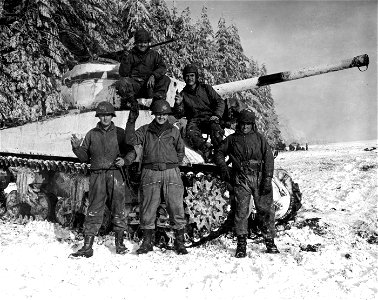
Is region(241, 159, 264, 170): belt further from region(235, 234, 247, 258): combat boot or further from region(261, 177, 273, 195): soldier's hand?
region(235, 234, 247, 258): combat boot

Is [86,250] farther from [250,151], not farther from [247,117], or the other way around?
[247,117]

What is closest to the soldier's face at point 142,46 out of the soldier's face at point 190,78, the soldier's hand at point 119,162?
the soldier's face at point 190,78

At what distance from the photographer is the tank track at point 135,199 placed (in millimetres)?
6457

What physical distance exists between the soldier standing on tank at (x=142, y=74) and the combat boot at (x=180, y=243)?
2458mm

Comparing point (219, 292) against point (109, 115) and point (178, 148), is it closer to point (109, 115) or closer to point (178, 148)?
point (178, 148)

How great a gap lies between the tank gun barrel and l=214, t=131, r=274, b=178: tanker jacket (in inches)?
87.2

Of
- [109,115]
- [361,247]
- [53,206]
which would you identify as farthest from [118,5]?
[361,247]

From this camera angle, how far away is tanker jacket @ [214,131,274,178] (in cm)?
586

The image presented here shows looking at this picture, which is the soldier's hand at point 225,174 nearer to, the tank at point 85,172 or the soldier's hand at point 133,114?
the tank at point 85,172

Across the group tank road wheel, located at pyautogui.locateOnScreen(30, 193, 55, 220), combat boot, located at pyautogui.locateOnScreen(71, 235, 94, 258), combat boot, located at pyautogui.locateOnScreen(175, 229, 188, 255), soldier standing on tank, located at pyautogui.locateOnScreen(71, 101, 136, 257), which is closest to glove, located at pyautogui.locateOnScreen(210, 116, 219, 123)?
soldier standing on tank, located at pyautogui.locateOnScreen(71, 101, 136, 257)

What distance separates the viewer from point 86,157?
19.5 ft

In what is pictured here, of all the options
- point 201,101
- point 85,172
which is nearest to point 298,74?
point 201,101

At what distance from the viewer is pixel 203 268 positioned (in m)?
5.17

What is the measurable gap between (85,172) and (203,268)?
335 centimetres
